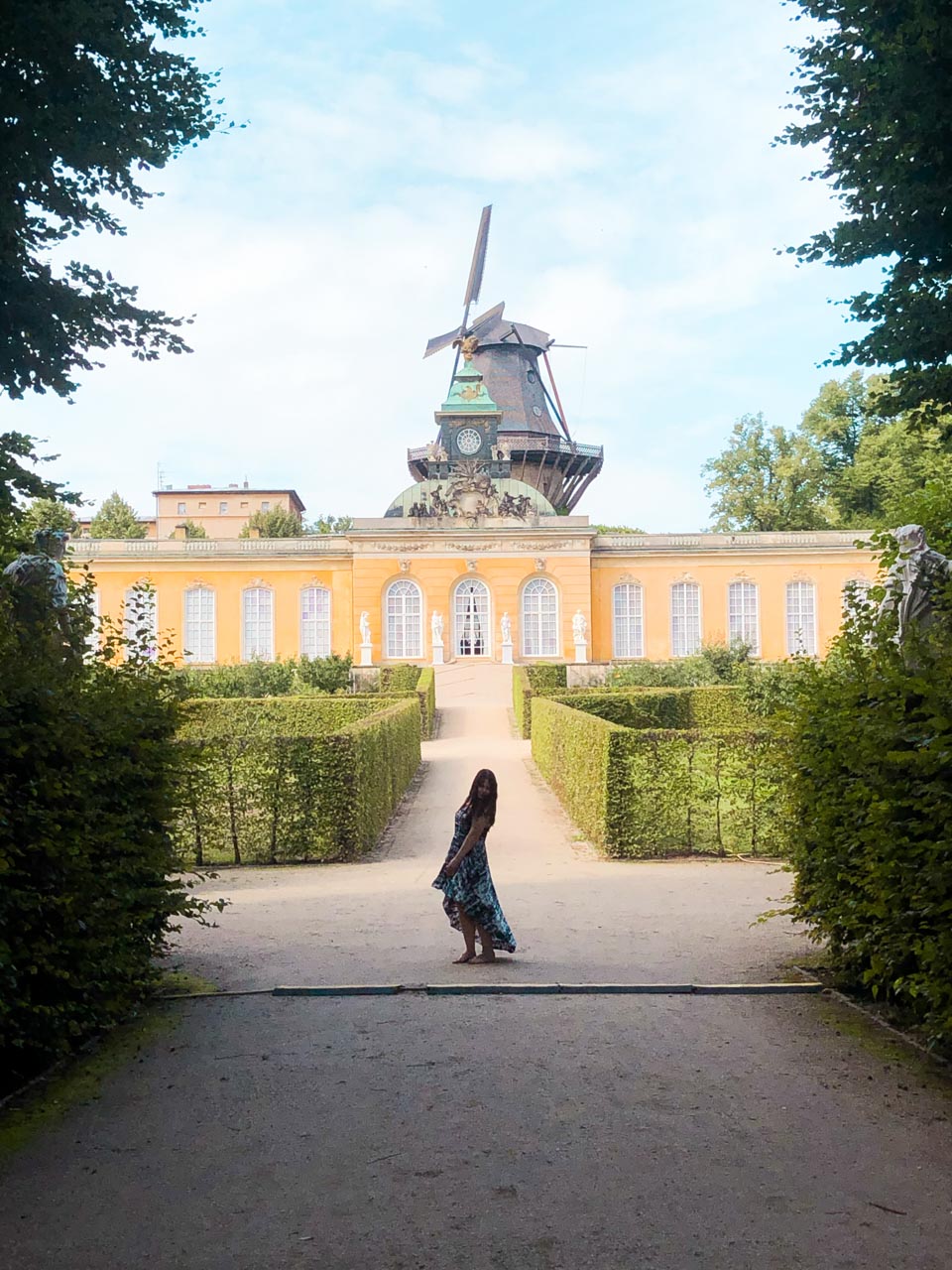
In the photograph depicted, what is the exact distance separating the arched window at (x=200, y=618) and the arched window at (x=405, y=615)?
667cm

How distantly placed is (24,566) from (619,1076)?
502 cm

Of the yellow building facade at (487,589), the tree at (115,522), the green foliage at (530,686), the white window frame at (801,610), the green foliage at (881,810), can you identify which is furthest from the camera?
the tree at (115,522)

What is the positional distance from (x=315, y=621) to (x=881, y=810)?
4035cm

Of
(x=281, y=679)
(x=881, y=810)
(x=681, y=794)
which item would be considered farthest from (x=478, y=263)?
(x=881, y=810)

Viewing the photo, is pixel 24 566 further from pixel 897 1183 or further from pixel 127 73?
pixel 897 1183

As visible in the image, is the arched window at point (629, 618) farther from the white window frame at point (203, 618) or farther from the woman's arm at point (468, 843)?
the woman's arm at point (468, 843)

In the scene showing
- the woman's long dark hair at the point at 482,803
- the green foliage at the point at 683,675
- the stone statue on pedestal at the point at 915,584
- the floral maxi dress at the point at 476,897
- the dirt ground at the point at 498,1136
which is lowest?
the dirt ground at the point at 498,1136

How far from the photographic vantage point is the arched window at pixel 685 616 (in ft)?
145

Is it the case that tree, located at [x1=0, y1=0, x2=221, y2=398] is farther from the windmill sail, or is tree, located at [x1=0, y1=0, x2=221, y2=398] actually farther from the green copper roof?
the windmill sail

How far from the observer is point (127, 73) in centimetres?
1001

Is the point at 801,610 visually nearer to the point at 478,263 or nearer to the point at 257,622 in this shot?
the point at 257,622

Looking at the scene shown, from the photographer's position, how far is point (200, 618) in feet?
146

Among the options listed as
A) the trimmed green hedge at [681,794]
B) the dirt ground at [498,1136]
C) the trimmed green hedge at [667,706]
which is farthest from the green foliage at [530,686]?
the dirt ground at [498,1136]

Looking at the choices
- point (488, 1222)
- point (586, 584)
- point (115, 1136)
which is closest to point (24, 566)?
point (115, 1136)
